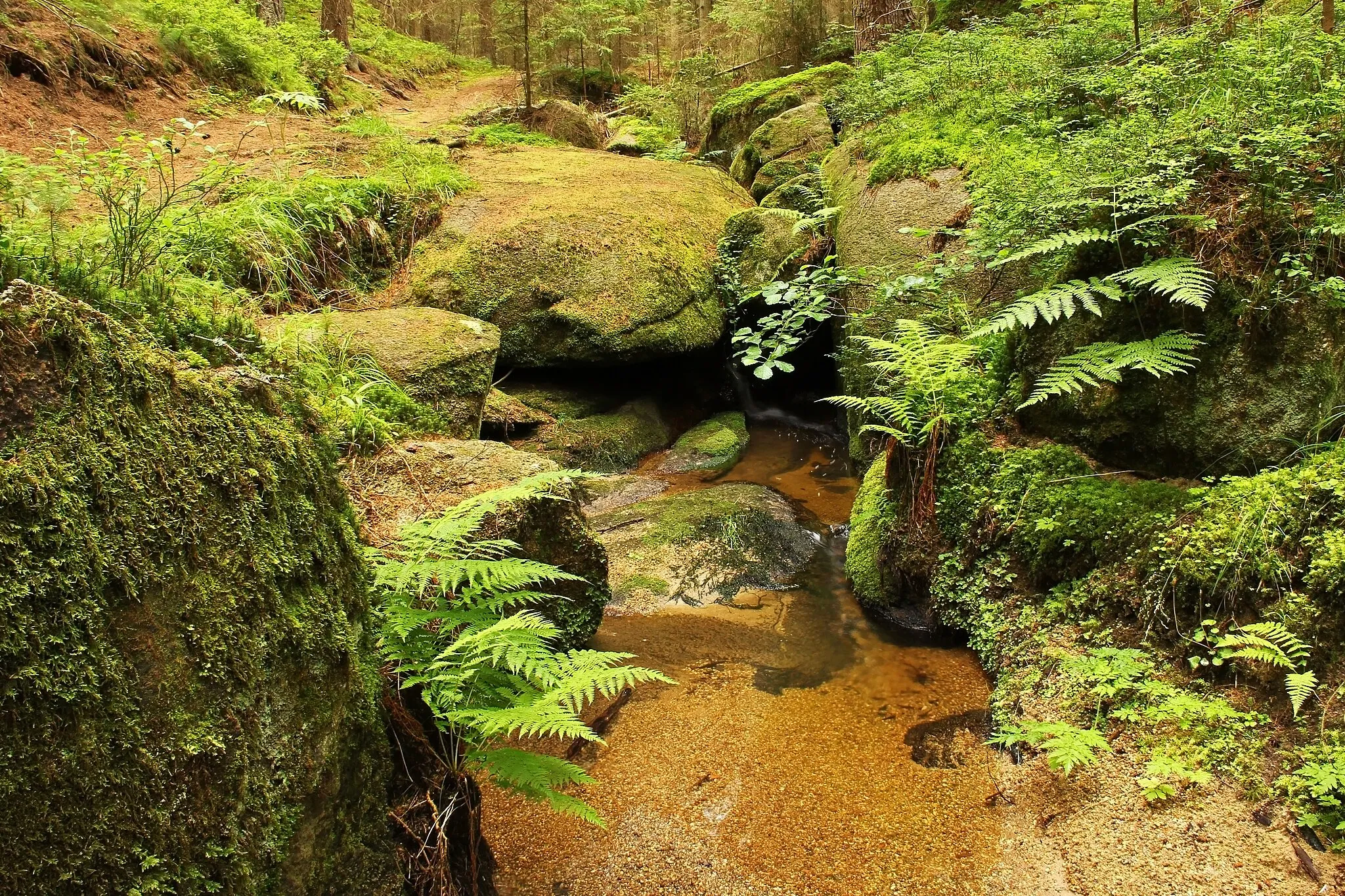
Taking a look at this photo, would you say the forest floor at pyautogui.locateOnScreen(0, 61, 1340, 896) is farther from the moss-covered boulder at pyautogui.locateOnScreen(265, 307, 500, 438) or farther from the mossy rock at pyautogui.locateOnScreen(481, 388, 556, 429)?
the mossy rock at pyautogui.locateOnScreen(481, 388, 556, 429)

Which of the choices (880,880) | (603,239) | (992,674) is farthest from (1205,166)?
(603,239)

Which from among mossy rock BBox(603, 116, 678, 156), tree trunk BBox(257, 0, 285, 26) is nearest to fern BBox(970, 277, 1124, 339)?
mossy rock BBox(603, 116, 678, 156)

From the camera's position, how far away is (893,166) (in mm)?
7105

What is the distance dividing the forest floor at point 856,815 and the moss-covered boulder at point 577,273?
170 inches

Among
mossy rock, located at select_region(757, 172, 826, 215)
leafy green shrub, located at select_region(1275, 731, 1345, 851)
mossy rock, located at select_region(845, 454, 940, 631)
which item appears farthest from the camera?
mossy rock, located at select_region(757, 172, 826, 215)

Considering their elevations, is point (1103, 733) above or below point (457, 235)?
below

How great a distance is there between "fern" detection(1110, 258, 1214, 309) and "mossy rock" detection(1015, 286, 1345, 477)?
7.1 inches

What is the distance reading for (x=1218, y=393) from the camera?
3684 mm

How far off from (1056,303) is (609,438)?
16.7 feet

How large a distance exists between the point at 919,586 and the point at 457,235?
6.58 meters

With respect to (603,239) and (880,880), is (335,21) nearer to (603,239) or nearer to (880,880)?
(603,239)

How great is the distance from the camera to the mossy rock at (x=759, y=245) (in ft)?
28.0

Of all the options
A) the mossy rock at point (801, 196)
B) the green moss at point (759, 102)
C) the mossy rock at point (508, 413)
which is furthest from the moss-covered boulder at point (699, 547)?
the green moss at point (759, 102)

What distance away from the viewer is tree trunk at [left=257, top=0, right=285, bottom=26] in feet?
45.0
